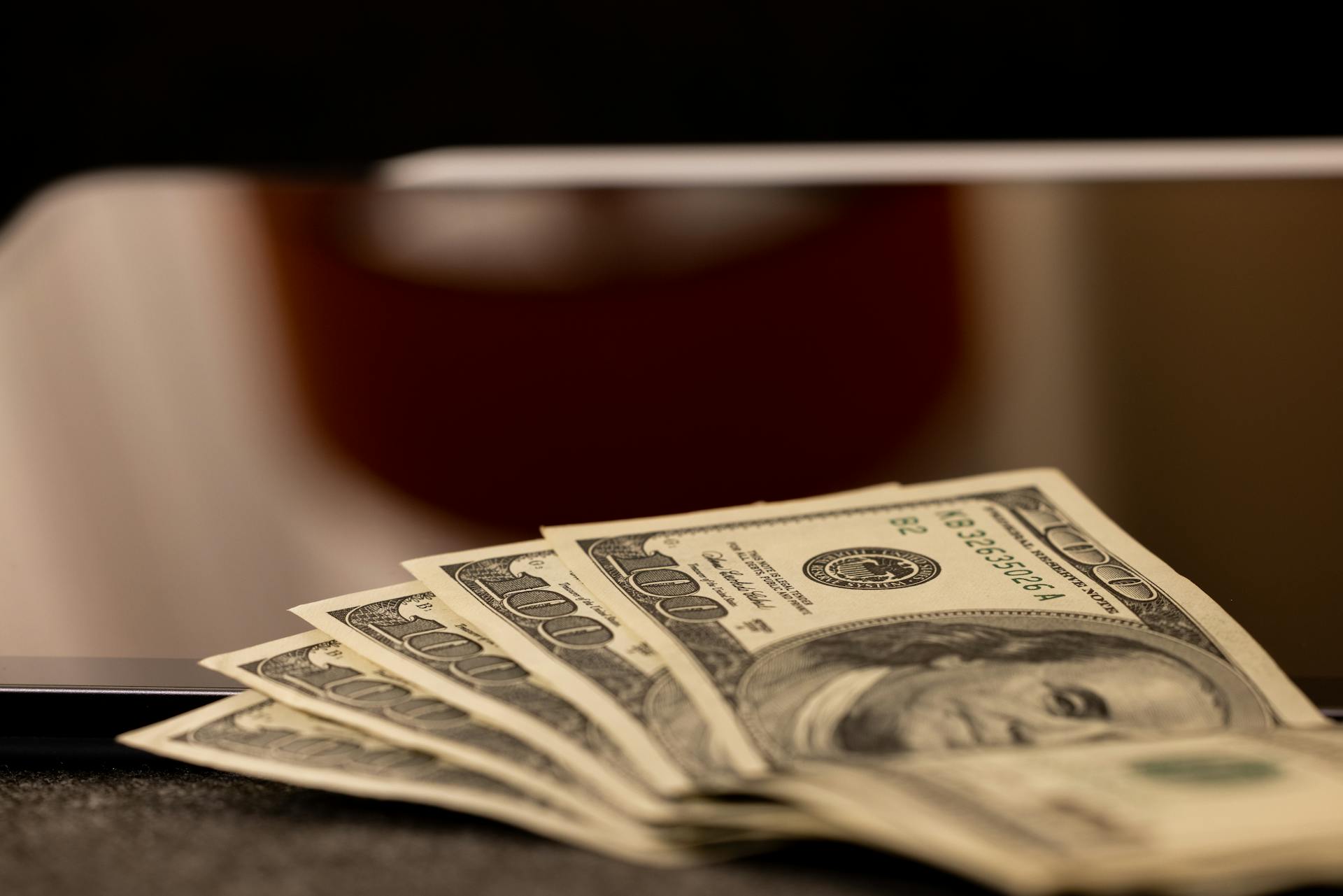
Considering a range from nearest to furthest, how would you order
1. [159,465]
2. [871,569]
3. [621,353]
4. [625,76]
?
1. [871,569]
2. [159,465]
3. [621,353]
4. [625,76]

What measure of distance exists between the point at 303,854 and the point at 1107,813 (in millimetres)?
286

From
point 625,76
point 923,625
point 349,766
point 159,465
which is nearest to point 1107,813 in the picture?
point 923,625

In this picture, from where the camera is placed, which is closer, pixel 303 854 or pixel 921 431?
pixel 303 854

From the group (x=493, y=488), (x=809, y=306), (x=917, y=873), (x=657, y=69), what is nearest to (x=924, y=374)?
(x=809, y=306)

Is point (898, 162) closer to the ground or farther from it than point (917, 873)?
farther from it

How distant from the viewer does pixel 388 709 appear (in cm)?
61

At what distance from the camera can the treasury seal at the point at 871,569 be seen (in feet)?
→ 2.27

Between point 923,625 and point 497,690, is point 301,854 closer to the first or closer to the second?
point 497,690

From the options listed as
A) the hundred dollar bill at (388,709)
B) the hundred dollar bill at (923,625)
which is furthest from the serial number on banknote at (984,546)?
the hundred dollar bill at (388,709)

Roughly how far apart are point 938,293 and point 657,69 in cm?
127

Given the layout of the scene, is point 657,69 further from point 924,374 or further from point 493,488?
point 493,488

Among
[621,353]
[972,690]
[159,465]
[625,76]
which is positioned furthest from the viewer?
[625,76]

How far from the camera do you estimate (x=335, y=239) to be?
1304 millimetres

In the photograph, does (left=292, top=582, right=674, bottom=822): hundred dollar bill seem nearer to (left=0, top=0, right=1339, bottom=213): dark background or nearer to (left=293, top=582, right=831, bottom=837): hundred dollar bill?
(left=293, top=582, right=831, bottom=837): hundred dollar bill
